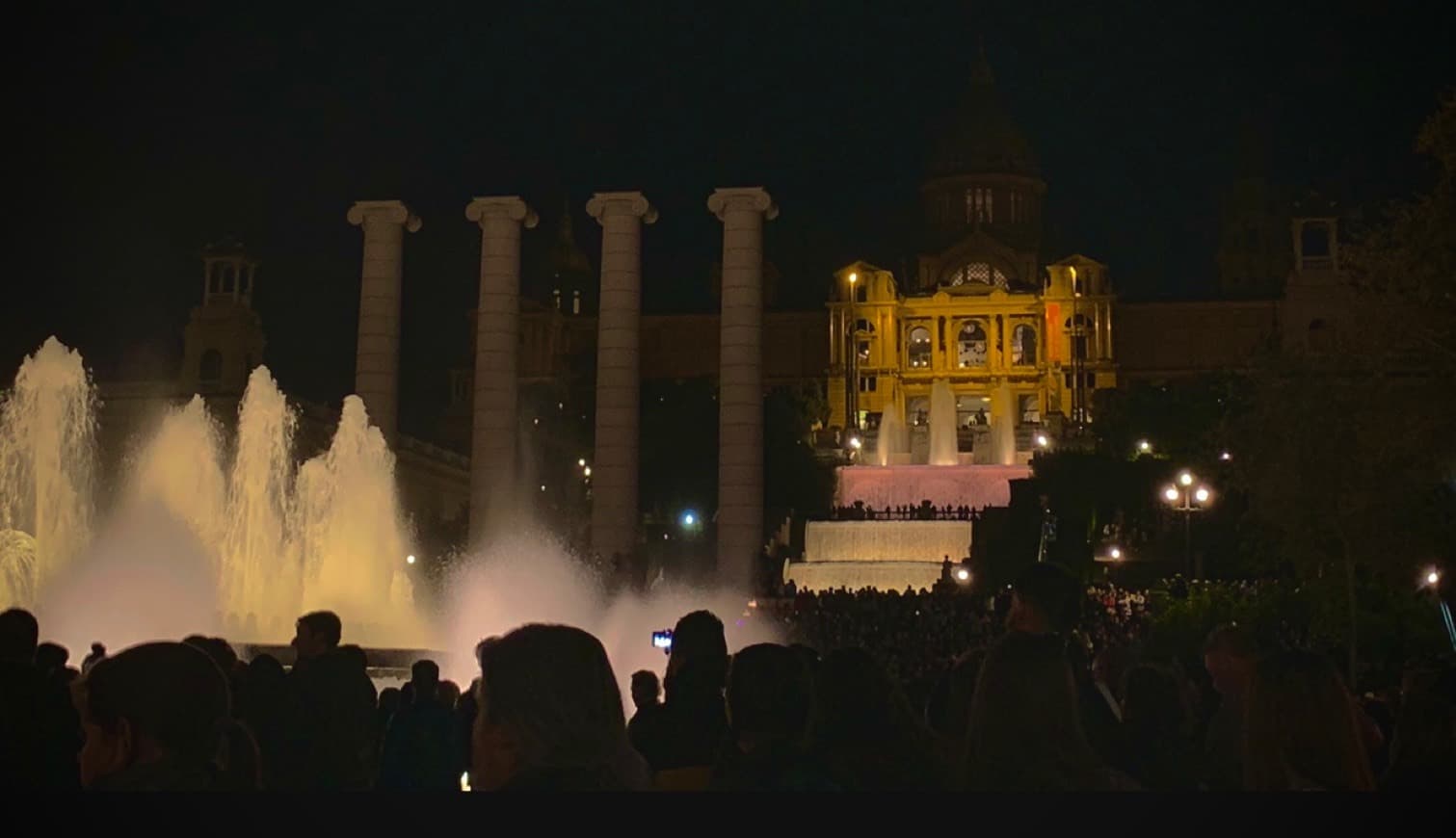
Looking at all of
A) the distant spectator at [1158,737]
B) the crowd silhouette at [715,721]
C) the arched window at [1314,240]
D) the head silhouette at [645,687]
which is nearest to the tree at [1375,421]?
the crowd silhouette at [715,721]

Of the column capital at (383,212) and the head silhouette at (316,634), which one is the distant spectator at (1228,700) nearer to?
the head silhouette at (316,634)

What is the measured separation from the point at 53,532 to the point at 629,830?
3491cm

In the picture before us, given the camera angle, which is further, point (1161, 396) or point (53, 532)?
point (1161, 396)

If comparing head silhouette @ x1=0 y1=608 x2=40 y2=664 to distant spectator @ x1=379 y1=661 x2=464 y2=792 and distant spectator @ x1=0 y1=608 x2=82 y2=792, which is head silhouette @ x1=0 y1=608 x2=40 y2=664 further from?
distant spectator @ x1=379 y1=661 x2=464 y2=792

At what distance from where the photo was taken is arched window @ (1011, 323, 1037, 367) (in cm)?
10719

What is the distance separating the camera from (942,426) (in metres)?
97.6

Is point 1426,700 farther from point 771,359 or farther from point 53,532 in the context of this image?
point 771,359

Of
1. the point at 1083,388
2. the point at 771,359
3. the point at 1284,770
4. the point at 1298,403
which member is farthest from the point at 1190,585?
the point at 771,359

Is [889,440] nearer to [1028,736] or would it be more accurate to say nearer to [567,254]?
[567,254]

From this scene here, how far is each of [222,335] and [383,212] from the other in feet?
120

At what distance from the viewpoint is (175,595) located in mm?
30938

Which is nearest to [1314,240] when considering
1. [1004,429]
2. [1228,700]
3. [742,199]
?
[1004,429]

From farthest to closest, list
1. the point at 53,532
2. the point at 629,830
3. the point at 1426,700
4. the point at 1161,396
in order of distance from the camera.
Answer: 1. the point at 1161,396
2. the point at 53,532
3. the point at 1426,700
4. the point at 629,830

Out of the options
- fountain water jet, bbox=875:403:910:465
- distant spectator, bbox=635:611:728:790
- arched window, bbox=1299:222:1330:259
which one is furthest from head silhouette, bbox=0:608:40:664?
arched window, bbox=1299:222:1330:259
